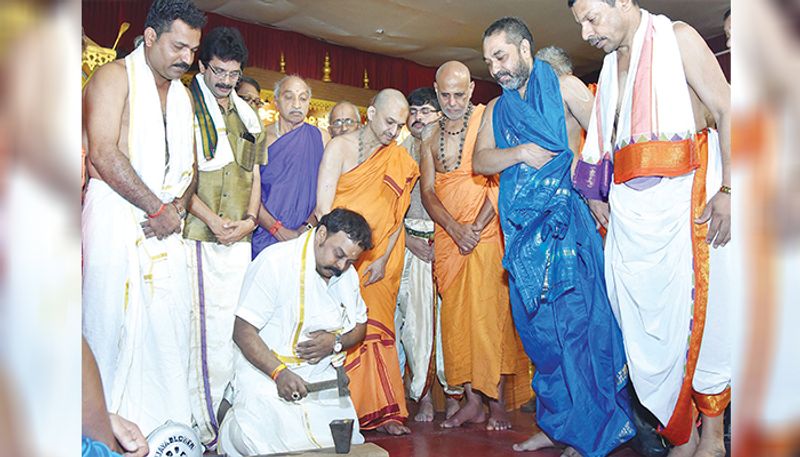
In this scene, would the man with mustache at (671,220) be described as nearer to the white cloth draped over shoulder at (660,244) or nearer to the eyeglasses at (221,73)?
the white cloth draped over shoulder at (660,244)

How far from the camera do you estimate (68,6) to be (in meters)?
0.78

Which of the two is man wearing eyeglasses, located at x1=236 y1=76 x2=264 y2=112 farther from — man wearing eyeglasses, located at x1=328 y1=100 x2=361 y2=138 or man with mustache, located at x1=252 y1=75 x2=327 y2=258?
man wearing eyeglasses, located at x1=328 y1=100 x2=361 y2=138

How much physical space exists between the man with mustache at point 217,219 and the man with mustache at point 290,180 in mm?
332

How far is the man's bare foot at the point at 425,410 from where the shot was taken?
13.7 ft

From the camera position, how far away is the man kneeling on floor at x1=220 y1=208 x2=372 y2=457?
9.80ft

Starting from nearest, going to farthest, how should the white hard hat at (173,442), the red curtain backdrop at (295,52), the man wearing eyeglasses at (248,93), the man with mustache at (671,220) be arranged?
1. the white hard hat at (173,442)
2. the man with mustache at (671,220)
3. the man wearing eyeglasses at (248,93)
4. the red curtain backdrop at (295,52)

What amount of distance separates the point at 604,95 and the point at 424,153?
63.5 inches

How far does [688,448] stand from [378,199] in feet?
6.53

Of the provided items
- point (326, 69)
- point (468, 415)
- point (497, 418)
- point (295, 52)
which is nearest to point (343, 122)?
point (468, 415)

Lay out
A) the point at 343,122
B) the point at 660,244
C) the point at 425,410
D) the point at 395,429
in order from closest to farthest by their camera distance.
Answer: the point at 660,244
the point at 395,429
the point at 425,410
the point at 343,122

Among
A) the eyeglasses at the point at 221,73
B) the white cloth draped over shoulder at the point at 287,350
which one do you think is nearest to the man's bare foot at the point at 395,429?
the white cloth draped over shoulder at the point at 287,350

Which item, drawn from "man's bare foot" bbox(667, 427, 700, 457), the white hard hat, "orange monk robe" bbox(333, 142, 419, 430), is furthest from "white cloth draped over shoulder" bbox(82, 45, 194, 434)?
"man's bare foot" bbox(667, 427, 700, 457)

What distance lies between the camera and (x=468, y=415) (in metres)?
3.92

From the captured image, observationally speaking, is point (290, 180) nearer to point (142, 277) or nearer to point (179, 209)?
point (179, 209)
